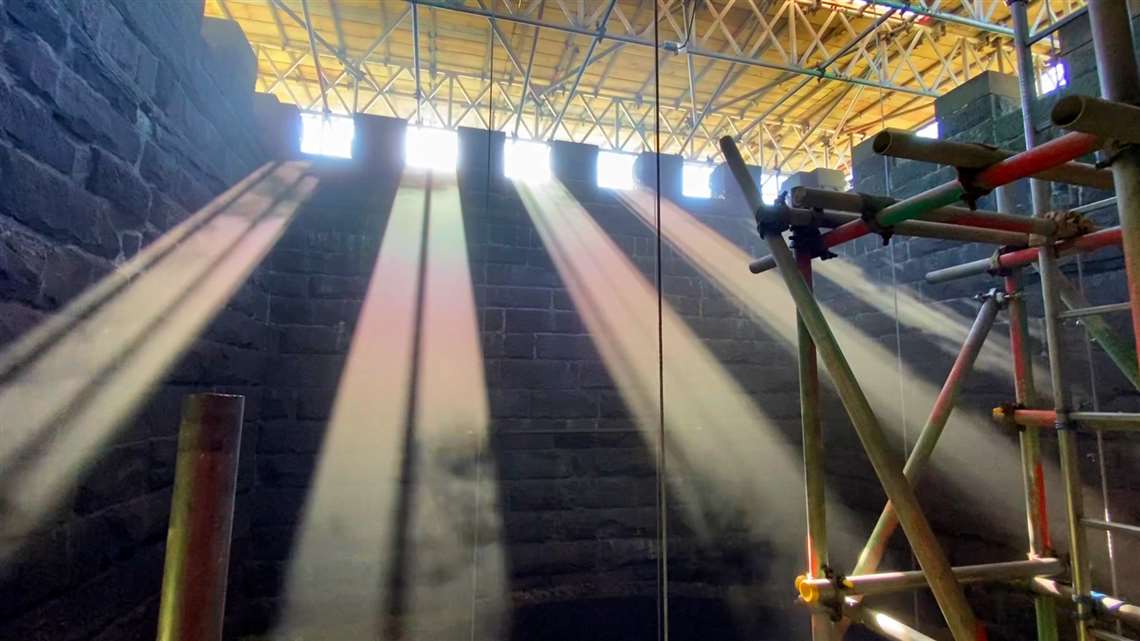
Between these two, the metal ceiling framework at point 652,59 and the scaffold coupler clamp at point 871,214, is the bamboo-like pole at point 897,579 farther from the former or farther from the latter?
the metal ceiling framework at point 652,59

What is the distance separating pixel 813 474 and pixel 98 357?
86.3 inches

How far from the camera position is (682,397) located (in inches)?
145

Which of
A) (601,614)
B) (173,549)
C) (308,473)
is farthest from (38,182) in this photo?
(601,614)

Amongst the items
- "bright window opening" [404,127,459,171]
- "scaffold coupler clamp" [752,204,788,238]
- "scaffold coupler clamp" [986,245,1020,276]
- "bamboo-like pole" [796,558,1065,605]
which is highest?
"bright window opening" [404,127,459,171]

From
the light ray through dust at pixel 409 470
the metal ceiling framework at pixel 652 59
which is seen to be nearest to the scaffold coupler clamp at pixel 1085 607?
the light ray through dust at pixel 409 470

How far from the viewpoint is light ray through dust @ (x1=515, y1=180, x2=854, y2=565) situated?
3566 mm

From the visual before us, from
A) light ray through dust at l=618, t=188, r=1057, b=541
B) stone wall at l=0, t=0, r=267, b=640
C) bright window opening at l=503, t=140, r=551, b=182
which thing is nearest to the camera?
stone wall at l=0, t=0, r=267, b=640

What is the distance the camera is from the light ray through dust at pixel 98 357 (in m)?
1.32

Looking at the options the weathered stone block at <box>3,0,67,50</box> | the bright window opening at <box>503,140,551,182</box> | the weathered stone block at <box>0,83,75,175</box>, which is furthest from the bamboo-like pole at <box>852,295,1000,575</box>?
the bright window opening at <box>503,140,551,182</box>

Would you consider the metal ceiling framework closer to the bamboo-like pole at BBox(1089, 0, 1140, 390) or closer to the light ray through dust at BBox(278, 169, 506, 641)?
the light ray through dust at BBox(278, 169, 506, 641)

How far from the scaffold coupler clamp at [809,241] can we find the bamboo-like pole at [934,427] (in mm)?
551

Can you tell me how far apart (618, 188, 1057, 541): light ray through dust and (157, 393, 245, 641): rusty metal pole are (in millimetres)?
2930

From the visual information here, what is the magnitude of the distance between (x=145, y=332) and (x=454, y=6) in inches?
98.6

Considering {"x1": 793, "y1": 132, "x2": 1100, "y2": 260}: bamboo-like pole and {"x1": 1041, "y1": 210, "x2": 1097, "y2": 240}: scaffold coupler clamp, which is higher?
{"x1": 1041, "y1": 210, "x2": 1097, "y2": 240}: scaffold coupler clamp
